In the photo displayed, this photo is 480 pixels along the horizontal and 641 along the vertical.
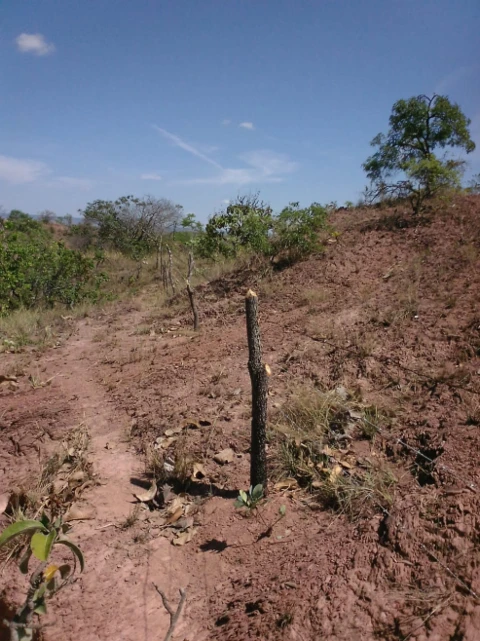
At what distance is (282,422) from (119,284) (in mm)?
10027

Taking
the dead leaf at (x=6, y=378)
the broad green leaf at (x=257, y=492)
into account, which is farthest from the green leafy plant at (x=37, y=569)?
the dead leaf at (x=6, y=378)

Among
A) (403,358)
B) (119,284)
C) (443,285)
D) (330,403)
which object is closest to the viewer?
(330,403)

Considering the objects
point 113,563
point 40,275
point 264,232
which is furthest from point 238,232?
point 113,563

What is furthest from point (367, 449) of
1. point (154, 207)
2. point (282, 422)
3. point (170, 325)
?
point (154, 207)

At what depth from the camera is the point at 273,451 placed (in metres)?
3.54

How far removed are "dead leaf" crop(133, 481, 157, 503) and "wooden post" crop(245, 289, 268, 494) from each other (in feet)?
2.91

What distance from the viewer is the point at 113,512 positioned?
3.12 metres

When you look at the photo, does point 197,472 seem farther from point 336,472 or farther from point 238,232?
point 238,232

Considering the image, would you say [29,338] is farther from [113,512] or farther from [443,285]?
[443,285]

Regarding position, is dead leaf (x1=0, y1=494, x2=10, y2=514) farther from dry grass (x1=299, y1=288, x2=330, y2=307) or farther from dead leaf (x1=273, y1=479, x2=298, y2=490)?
dry grass (x1=299, y1=288, x2=330, y2=307)

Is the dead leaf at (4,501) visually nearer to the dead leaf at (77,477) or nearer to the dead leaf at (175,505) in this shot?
the dead leaf at (77,477)

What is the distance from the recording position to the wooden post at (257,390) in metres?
2.97

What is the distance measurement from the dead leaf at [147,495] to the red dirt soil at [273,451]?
0.25 ft

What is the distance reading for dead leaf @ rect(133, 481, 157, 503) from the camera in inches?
128
